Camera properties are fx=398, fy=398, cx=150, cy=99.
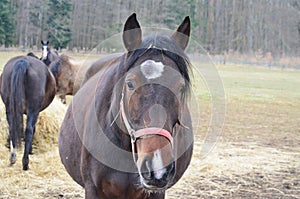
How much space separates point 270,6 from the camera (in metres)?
40.3

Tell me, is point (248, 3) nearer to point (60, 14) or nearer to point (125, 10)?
point (60, 14)

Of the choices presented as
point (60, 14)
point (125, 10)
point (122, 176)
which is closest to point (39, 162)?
point (122, 176)

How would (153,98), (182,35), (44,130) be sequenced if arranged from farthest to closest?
(44,130) < (182,35) < (153,98)

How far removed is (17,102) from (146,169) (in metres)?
4.02

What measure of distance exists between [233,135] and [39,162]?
4505mm

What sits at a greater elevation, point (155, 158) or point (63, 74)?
point (155, 158)

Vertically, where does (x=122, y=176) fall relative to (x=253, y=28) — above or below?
above

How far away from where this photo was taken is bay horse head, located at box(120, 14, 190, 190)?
1.72 meters

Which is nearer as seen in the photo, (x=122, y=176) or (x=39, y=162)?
(x=122, y=176)

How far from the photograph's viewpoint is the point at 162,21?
9906 millimetres

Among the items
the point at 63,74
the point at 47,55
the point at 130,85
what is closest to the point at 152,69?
the point at 130,85

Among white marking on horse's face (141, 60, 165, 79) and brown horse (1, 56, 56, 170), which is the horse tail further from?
white marking on horse's face (141, 60, 165, 79)

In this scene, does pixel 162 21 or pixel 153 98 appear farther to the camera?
pixel 162 21

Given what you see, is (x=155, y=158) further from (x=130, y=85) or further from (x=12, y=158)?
(x=12, y=158)
